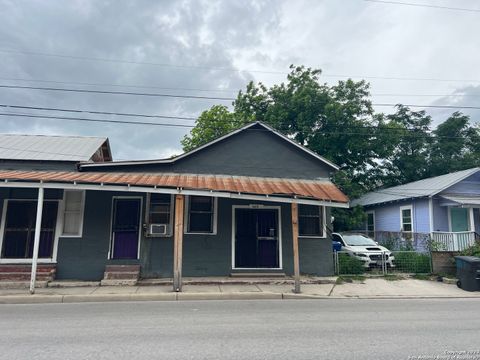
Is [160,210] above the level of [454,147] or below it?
below

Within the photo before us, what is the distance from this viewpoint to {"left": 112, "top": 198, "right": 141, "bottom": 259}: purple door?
11836 mm

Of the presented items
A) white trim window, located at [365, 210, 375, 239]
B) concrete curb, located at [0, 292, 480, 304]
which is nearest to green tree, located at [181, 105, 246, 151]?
white trim window, located at [365, 210, 375, 239]

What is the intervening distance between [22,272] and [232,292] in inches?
266

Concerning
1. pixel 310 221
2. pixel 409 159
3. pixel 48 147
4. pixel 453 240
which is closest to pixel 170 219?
pixel 310 221

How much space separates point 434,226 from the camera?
1708 cm

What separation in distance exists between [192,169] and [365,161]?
16547 mm

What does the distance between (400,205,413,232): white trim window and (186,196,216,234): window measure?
39.9 ft

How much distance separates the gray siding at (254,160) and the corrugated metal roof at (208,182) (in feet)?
1.12

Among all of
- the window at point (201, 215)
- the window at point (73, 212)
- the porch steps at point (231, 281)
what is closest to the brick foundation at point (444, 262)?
the porch steps at point (231, 281)

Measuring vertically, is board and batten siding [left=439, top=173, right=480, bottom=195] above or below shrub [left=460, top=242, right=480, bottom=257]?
above

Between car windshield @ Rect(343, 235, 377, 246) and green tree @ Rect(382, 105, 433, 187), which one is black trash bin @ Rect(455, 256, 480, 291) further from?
green tree @ Rect(382, 105, 433, 187)

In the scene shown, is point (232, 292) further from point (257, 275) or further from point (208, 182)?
point (208, 182)

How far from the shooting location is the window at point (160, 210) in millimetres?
12062

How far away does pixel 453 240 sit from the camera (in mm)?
13711
